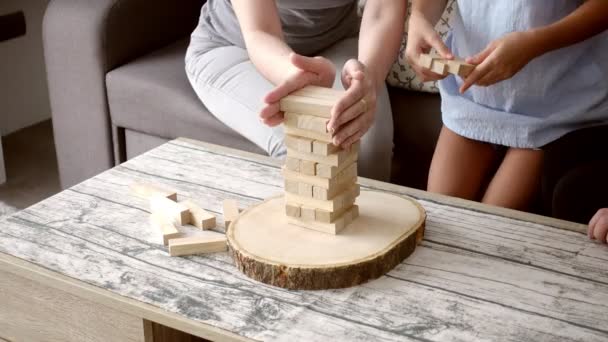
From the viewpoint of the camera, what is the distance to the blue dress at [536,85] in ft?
4.21

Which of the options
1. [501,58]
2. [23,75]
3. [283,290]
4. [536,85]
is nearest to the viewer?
[283,290]

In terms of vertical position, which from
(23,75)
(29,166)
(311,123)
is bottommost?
(29,166)

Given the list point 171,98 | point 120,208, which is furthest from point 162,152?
point 171,98

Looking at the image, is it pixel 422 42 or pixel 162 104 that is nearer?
pixel 422 42

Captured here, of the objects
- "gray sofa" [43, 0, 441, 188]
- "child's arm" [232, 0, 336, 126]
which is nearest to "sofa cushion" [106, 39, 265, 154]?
"gray sofa" [43, 0, 441, 188]

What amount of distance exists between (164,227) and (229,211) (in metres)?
0.10

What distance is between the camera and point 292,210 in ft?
3.55

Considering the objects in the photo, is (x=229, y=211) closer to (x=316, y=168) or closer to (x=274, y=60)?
(x=316, y=168)

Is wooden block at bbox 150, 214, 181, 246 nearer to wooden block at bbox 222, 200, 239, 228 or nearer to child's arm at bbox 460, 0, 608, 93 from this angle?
wooden block at bbox 222, 200, 239, 228

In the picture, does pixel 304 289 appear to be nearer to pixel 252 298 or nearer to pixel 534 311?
pixel 252 298

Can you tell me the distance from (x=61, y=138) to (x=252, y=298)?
1245 mm

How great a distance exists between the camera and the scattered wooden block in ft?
3.32

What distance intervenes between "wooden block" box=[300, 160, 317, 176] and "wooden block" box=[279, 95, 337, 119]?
0.07m

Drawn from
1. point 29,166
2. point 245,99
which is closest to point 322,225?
point 245,99
